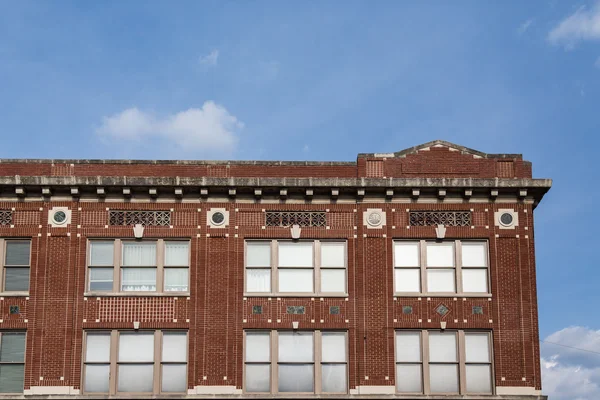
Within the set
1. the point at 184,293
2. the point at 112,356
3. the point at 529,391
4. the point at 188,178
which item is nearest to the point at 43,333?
the point at 112,356

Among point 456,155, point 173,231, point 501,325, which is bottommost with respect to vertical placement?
point 501,325

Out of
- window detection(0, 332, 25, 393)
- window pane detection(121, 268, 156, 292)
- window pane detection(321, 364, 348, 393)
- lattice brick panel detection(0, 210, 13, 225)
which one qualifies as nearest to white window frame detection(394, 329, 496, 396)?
window pane detection(321, 364, 348, 393)

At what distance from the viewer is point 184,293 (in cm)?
3622

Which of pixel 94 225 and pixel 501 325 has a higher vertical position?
pixel 94 225

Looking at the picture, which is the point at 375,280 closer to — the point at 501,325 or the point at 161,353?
the point at 501,325

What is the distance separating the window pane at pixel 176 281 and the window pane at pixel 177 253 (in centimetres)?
31

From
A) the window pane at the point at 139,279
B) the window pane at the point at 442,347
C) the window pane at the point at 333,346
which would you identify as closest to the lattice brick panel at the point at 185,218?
the window pane at the point at 139,279

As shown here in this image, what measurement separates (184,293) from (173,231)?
7.28ft

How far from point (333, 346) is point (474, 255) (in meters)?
5.88

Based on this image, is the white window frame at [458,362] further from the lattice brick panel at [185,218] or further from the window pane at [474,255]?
the lattice brick panel at [185,218]

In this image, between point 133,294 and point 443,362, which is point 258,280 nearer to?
point 133,294

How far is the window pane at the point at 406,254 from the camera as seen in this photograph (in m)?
37.0

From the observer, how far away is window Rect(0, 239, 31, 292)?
119 feet

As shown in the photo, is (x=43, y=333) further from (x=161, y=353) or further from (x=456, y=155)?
(x=456, y=155)
